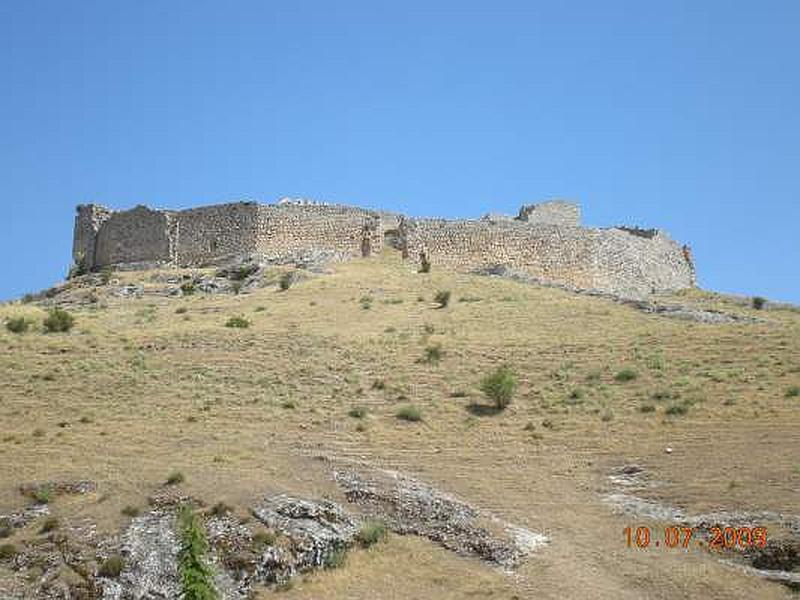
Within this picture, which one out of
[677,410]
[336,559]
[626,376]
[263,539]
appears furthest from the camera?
[626,376]

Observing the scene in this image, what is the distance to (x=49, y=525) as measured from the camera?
14.0 m

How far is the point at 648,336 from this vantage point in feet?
91.6

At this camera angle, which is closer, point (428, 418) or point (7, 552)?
point (7, 552)

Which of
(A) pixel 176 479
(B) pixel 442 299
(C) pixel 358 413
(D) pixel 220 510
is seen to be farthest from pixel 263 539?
(B) pixel 442 299

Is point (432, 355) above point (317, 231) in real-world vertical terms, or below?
below

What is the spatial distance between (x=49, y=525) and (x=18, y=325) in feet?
52.1

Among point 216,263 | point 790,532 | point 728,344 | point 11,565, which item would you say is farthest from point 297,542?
point 216,263

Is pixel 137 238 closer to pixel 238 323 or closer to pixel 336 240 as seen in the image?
pixel 336 240

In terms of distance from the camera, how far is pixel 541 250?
4153cm

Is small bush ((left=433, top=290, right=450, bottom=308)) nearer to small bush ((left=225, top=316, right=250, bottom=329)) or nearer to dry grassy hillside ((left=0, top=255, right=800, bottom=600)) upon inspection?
dry grassy hillside ((left=0, top=255, right=800, bottom=600))

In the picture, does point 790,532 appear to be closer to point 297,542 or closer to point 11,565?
point 297,542

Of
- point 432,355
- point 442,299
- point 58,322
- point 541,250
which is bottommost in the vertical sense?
point 432,355
